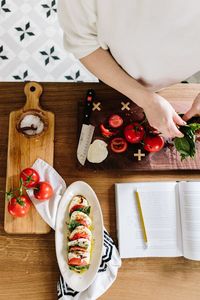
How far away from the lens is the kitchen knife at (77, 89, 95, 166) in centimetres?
122

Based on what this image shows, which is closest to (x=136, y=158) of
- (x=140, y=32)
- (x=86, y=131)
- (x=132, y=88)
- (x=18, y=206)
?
(x=86, y=131)

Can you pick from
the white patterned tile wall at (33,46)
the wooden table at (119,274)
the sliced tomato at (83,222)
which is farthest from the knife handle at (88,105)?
the white patterned tile wall at (33,46)

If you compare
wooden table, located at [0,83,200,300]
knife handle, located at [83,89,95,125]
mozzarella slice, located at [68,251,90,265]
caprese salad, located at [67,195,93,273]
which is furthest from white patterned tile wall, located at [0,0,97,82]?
mozzarella slice, located at [68,251,90,265]

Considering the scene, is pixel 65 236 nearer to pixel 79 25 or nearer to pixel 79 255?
pixel 79 255

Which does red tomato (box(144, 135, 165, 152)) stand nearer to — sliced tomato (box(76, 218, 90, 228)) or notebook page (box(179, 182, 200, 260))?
notebook page (box(179, 182, 200, 260))

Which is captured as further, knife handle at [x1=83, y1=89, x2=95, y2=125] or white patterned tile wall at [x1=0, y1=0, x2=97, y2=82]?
white patterned tile wall at [x1=0, y1=0, x2=97, y2=82]

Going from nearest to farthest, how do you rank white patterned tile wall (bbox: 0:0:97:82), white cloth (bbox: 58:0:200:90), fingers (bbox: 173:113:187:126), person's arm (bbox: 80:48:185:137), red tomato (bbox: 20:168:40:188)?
1. white cloth (bbox: 58:0:200:90)
2. person's arm (bbox: 80:48:185:137)
3. fingers (bbox: 173:113:187:126)
4. red tomato (bbox: 20:168:40:188)
5. white patterned tile wall (bbox: 0:0:97:82)

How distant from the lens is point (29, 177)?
1159 millimetres

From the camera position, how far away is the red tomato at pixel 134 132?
1.19 m

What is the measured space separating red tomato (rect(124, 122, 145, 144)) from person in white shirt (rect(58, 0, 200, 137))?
112mm

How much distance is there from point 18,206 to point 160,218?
0.44 m

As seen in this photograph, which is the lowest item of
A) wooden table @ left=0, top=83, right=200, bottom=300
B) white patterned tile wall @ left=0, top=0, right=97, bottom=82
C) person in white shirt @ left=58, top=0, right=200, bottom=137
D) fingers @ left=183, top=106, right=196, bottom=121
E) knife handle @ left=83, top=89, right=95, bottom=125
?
wooden table @ left=0, top=83, right=200, bottom=300

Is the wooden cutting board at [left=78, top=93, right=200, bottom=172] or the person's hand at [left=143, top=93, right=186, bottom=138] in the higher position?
the person's hand at [left=143, top=93, right=186, bottom=138]

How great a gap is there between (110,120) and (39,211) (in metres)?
0.36
